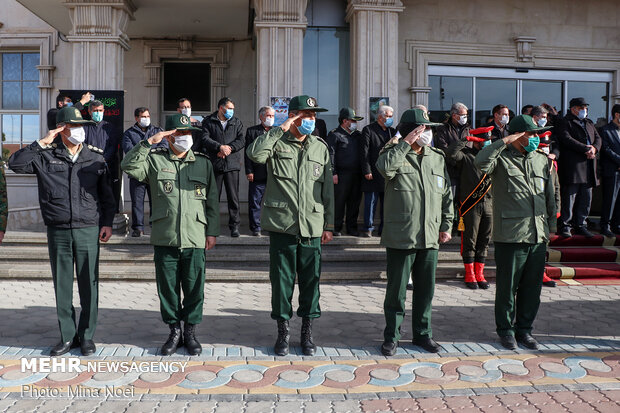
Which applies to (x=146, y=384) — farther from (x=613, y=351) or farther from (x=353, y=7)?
(x=353, y=7)

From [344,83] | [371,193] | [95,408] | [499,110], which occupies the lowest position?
[95,408]

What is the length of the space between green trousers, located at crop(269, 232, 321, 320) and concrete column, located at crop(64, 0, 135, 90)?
19.1 ft

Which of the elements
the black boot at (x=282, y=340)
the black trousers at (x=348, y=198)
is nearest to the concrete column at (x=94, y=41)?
the black trousers at (x=348, y=198)

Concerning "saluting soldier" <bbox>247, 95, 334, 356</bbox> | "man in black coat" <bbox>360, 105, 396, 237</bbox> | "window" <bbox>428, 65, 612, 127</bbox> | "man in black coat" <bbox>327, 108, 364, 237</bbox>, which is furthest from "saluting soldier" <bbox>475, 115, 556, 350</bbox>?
"window" <bbox>428, 65, 612, 127</bbox>

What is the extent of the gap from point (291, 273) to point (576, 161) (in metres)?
5.46

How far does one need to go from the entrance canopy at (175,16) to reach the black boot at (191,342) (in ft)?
21.3

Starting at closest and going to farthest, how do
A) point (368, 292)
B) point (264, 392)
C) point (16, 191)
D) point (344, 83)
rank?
point (264, 392) → point (368, 292) → point (344, 83) → point (16, 191)

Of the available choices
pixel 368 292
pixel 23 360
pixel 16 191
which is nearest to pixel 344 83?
pixel 368 292

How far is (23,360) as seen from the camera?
4.34 meters

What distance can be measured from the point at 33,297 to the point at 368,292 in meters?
3.85

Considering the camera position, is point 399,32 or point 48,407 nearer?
point 48,407

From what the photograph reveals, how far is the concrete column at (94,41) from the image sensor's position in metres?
9.21

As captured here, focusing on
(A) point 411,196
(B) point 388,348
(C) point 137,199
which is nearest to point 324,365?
(B) point 388,348

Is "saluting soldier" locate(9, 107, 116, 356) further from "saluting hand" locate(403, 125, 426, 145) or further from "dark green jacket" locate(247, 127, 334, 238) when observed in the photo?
"saluting hand" locate(403, 125, 426, 145)
